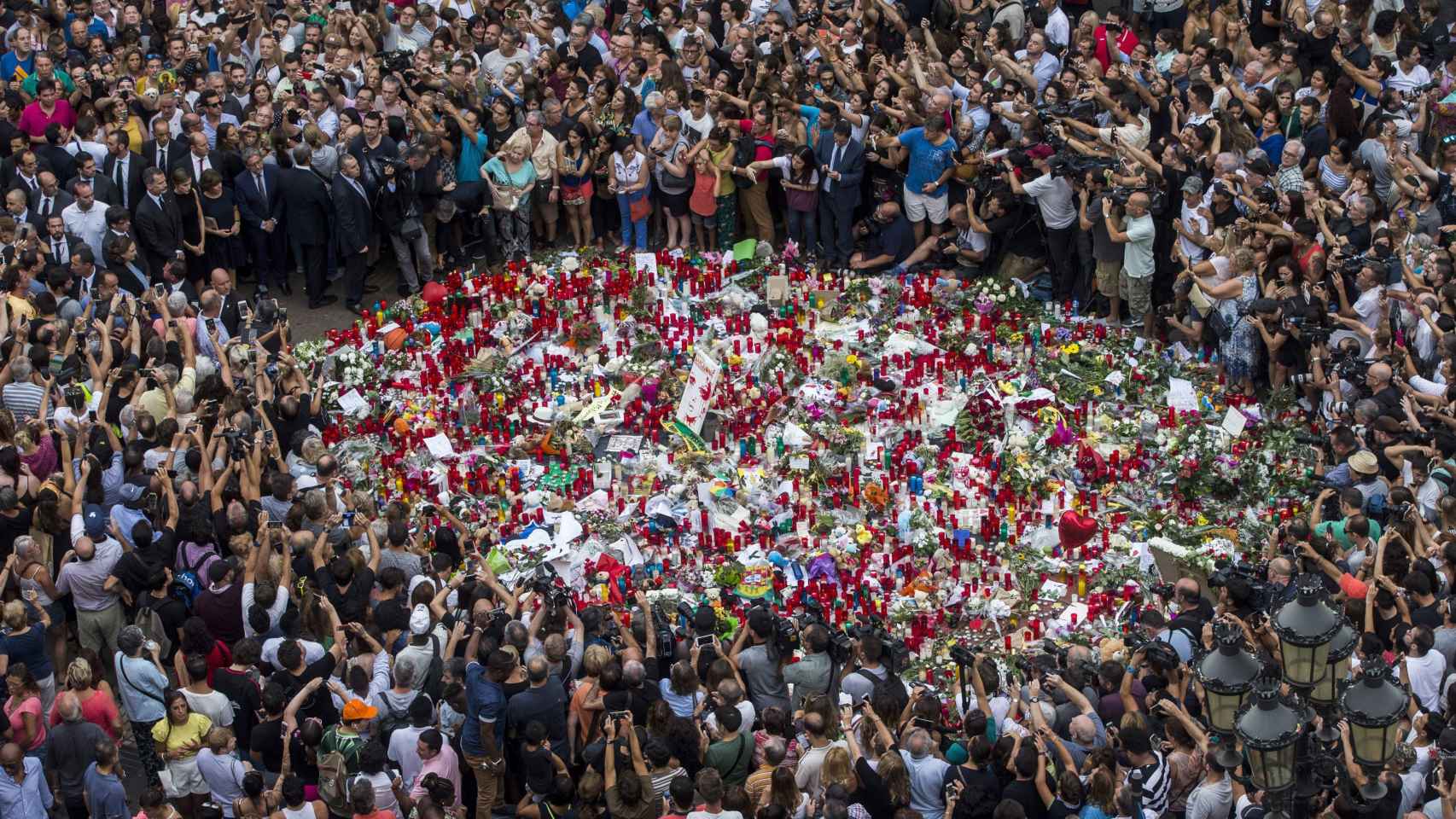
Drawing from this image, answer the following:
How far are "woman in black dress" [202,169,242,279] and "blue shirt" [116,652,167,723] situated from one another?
23.8ft

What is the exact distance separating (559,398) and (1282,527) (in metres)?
6.84

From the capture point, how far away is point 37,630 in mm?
14828

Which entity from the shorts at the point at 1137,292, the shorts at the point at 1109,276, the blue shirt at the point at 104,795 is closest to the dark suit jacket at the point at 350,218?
the shorts at the point at 1109,276

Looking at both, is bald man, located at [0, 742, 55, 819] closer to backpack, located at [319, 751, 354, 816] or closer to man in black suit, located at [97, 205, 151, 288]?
backpack, located at [319, 751, 354, 816]

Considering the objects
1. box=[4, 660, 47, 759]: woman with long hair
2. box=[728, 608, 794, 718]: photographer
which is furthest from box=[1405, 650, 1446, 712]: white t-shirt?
box=[4, 660, 47, 759]: woman with long hair

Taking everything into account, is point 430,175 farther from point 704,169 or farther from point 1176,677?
point 1176,677

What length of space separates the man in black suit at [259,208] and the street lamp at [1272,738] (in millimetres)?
14131

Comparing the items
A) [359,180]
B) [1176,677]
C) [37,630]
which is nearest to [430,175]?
[359,180]

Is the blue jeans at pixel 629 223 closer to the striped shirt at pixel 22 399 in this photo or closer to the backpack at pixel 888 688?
the striped shirt at pixel 22 399

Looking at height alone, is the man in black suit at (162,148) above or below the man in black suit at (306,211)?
above

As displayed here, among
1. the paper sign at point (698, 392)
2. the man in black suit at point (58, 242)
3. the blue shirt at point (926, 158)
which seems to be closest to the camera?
the paper sign at point (698, 392)

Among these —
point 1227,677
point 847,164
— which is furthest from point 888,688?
point 847,164

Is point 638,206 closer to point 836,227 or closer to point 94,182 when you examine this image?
point 836,227

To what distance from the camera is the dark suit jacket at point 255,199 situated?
2089 cm
